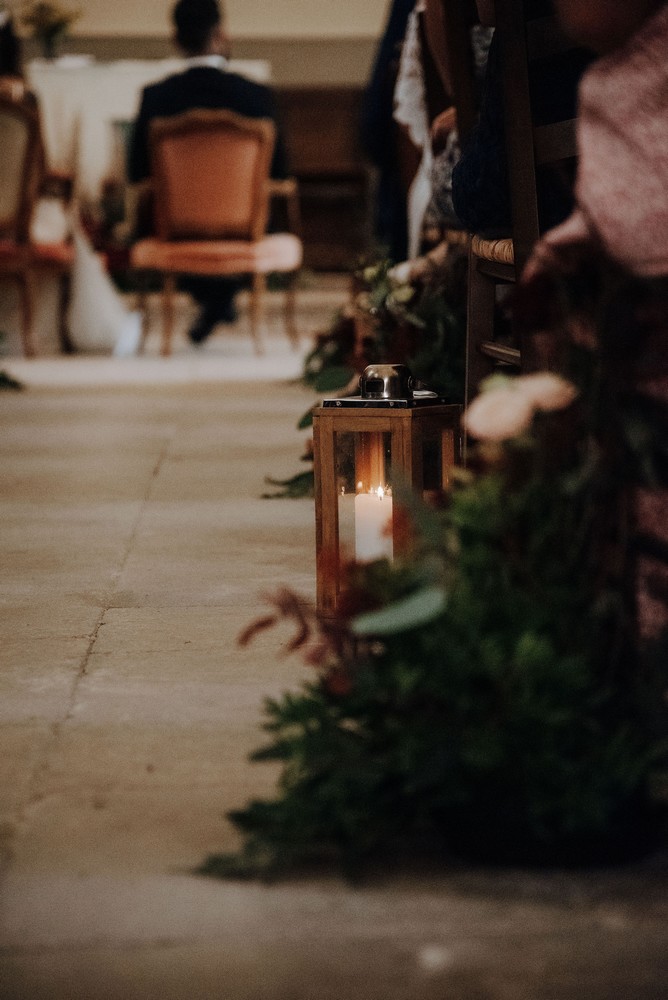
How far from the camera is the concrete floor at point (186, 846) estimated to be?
1016mm

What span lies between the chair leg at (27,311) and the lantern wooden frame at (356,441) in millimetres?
4315

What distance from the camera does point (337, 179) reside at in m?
11.6

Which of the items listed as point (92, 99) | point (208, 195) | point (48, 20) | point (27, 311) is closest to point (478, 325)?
point (208, 195)

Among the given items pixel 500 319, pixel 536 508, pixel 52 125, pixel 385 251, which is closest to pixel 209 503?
pixel 500 319

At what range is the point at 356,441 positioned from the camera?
75.0 inches

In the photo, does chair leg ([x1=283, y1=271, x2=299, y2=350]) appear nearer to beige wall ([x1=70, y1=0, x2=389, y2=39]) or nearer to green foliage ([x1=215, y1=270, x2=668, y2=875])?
green foliage ([x1=215, y1=270, x2=668, y2=875])

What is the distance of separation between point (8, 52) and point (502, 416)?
603 centimetres

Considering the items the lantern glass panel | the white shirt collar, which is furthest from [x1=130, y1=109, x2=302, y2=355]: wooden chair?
the lantern glass panel

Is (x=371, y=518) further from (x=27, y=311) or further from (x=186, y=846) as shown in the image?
(x=27, y=311)

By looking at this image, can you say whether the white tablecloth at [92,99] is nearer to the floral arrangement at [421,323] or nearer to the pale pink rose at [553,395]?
the floral arrangement at [421,323]

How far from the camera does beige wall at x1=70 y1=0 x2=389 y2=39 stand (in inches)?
471

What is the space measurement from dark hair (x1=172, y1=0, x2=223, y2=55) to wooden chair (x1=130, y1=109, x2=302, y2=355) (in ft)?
→ 1.24

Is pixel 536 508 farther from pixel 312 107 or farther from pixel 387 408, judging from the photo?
pixel 312 107

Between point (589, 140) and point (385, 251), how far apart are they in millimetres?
2430
